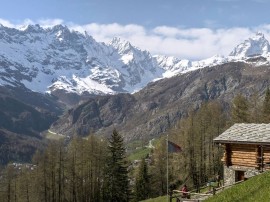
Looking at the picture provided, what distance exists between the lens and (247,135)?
49.0 metres

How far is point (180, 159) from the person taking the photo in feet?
332

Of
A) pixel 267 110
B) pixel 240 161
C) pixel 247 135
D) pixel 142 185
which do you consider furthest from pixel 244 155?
pixel 142 185

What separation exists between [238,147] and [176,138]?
57.4 metres

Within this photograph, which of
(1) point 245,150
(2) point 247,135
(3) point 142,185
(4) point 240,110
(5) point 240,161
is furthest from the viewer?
(3) point 142,185

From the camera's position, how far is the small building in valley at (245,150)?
156 feet

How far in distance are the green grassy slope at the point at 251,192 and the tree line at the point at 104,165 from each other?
5614cm

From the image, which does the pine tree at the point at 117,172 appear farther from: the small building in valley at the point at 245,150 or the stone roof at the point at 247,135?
the stone roof at the point at 247,135

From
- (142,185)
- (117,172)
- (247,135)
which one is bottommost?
(142,185)

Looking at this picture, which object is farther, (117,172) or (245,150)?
(117,172)

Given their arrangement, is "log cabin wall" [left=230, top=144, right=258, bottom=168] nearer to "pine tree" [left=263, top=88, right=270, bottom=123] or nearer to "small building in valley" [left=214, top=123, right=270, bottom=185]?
"small building in valley" [left=214, top=123, right=270, bottom=185]

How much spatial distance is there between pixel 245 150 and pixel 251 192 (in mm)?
15932

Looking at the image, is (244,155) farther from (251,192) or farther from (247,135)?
(251,192)

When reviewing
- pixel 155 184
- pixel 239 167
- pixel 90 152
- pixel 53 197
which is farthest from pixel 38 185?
pixel 239 167

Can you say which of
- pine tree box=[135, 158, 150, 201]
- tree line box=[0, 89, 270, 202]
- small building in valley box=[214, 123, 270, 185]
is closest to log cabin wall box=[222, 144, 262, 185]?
small building in valley box=[214, 123, 270, 185]
